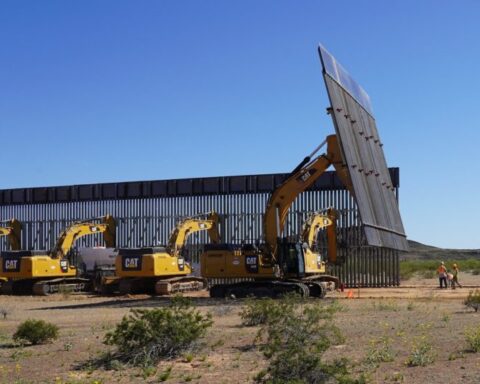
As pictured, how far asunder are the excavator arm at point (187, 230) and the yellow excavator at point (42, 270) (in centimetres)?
632

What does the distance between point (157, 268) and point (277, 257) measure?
7.84 metres

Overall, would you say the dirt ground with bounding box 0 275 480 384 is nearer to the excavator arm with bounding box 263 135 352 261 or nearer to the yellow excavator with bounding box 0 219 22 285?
the excavator arm with bounding box 263 135 352 261

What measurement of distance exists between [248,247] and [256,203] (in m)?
13.9

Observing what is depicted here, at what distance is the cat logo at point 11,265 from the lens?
1610 inches

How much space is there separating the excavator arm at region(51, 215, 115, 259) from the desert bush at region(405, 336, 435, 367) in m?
30.3

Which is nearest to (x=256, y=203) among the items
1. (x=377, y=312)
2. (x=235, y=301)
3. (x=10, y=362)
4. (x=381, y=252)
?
(x=381, y=252)

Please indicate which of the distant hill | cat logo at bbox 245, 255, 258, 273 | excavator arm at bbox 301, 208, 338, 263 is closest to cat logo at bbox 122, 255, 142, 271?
cat logo at bbox 245, 255, 258, 273

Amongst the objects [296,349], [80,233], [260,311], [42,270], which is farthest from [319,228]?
[296,349]

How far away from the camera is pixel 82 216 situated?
170ft

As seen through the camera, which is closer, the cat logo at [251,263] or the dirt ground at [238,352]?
the dirt ground at [238,352]

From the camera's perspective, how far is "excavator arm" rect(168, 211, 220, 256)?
38.9 meters

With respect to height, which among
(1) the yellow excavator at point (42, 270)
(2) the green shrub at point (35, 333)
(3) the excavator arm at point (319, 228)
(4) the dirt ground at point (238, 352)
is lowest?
(4) the dirt ground at point (238, 352)

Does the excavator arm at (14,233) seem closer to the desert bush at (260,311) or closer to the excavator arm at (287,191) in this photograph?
the excavator arm at (287,191)

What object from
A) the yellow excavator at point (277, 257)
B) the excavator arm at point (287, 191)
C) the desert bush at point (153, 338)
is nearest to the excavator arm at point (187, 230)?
the yellow excavator at point (277, 257)
